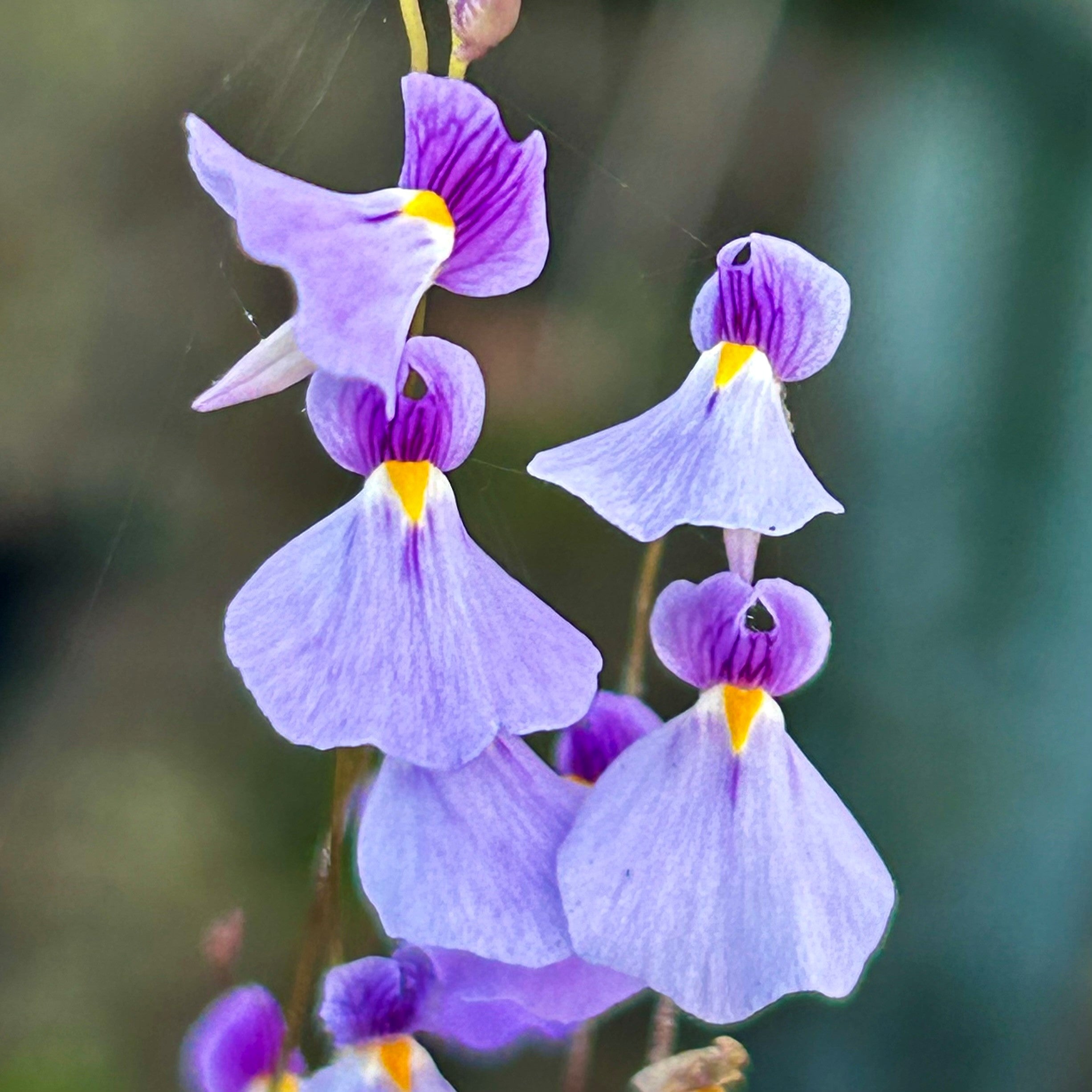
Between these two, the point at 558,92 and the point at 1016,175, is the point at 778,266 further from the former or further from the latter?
the point at 1016,175

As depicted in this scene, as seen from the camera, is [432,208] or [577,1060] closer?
[432,208]

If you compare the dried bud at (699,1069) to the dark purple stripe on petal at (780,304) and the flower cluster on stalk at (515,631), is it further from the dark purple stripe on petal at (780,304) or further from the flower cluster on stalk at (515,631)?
the dark purple stripe on petal at (780,304)

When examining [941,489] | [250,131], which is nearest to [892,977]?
[941,489]

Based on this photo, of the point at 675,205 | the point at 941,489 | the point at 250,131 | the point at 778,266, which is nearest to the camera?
the point at 778,266

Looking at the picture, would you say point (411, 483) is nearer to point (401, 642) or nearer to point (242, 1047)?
point (401, 642)

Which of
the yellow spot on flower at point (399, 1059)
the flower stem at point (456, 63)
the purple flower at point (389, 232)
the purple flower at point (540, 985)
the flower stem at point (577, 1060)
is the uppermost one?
the flower stem at point (456, 63)

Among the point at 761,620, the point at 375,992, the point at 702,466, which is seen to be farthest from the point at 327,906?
the point at 761,620

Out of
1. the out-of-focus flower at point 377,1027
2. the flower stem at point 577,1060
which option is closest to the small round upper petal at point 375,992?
the out-of-focus flower at point 377,1027
